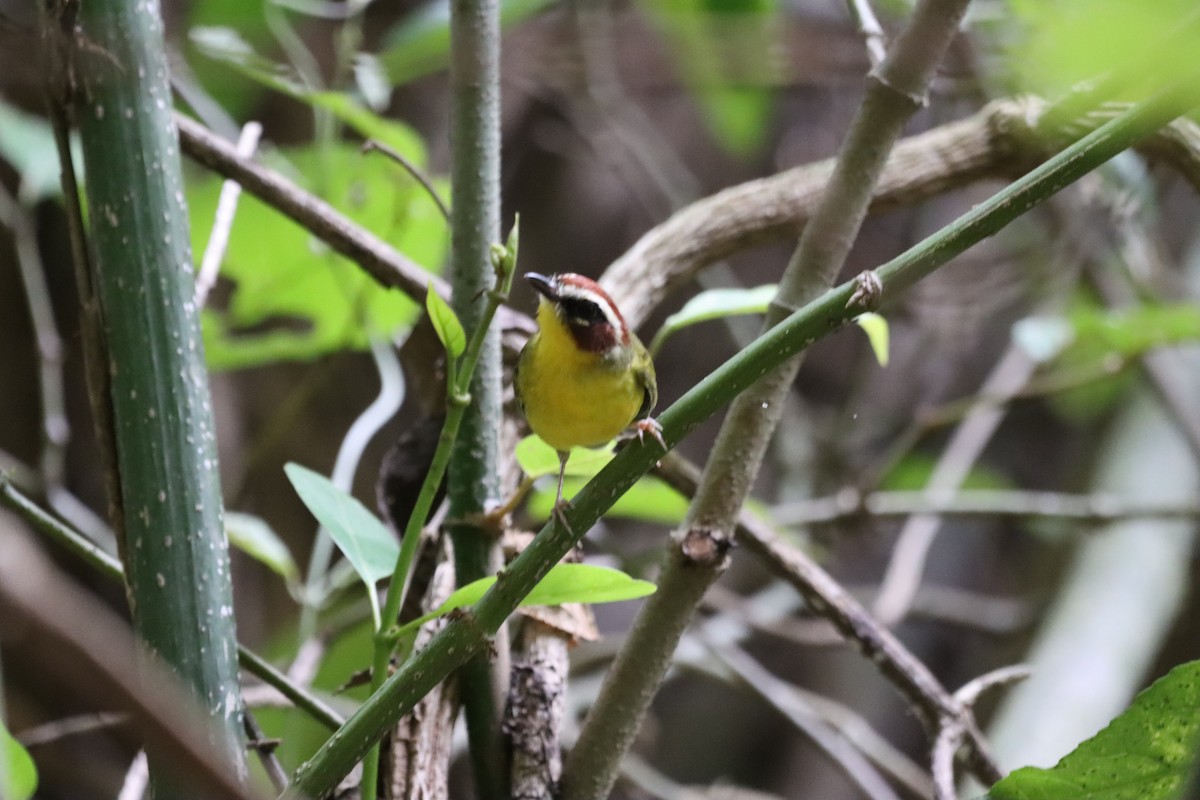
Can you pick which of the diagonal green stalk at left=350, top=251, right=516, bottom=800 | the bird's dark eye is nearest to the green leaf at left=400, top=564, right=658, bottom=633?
the diagonal green stalk at left=350, top=251, right=516, bottom=800

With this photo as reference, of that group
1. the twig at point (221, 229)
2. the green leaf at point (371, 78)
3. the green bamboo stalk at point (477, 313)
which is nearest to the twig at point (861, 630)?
the green bamboo stalk at point (477, 313)

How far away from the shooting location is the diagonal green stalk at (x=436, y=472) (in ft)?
2.10

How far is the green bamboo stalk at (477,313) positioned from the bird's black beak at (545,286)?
0.11 m

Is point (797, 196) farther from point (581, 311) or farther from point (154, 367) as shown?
point (154, 367)

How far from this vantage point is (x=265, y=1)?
1.76m

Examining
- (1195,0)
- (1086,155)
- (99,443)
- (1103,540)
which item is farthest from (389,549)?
(1103,540)

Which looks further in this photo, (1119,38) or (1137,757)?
(1137,757)

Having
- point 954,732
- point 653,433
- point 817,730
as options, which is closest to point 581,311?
point 653,433

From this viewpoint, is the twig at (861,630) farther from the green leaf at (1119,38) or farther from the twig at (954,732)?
the green leaf at (1119,38)

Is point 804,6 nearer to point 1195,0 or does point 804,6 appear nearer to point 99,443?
point 99,443

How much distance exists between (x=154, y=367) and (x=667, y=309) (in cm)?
186

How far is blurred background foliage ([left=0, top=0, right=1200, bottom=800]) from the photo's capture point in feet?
5.41

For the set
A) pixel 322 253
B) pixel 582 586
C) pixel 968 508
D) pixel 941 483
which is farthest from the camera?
pixel 941 483

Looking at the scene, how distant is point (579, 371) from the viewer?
39.5 inches
